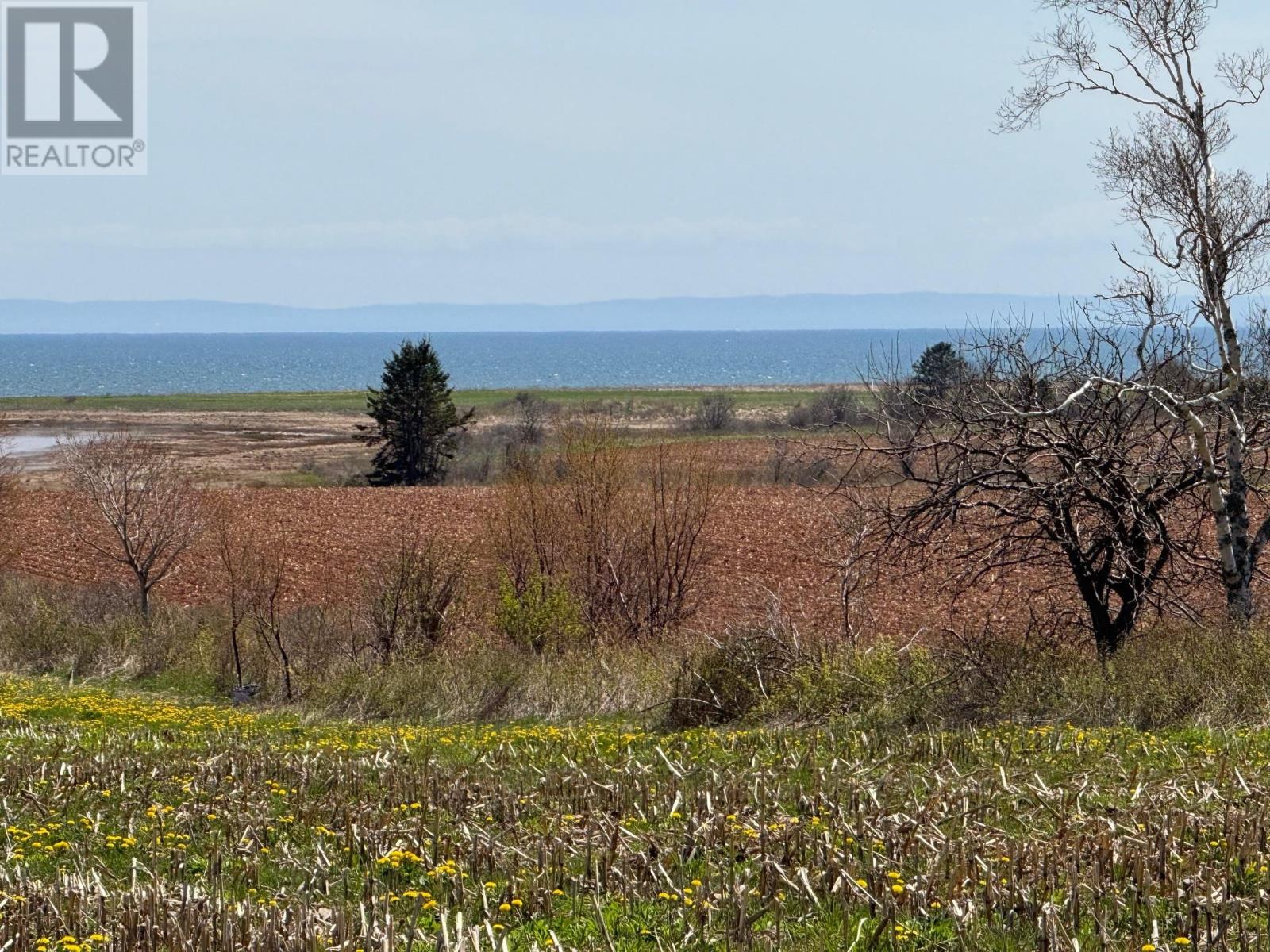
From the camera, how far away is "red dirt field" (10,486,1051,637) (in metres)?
25.9

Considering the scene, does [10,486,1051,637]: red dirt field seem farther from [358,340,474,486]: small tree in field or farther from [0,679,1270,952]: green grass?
[0,679,1270,952]: green grass

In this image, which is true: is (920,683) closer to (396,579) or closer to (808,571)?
(396,579)

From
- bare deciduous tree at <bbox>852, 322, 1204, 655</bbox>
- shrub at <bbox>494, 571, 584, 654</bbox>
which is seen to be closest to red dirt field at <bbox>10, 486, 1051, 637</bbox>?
shrub at <bbox>494, 571, 584, 654</bbox>

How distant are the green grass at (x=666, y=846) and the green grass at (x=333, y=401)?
3157 inches

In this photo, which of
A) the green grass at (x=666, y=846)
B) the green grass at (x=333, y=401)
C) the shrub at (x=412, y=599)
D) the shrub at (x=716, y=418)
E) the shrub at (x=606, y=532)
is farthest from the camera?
the green grass at (x=333, y=401)

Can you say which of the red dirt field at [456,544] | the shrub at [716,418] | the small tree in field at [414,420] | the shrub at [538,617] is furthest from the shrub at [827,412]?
the shrub at [538,617]

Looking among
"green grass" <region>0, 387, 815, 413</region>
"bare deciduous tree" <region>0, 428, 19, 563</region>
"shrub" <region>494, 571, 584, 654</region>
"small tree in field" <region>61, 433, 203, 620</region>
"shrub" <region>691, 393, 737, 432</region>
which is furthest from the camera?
"green grass" <region>0, 387, 815, 413</region>

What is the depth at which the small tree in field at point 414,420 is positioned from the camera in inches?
1973

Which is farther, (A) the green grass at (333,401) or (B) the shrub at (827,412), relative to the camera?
(A) the green grass at (333,401)

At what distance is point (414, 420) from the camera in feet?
172

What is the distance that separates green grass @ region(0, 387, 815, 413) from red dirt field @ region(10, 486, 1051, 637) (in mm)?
45793

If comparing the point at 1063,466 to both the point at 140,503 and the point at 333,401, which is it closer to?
the point at 140,503

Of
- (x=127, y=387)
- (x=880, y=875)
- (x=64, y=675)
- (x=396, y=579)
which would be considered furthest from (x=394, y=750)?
(x=127, y=387)

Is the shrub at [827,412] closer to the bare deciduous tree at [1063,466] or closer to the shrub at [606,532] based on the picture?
the shrub at [606,532]
